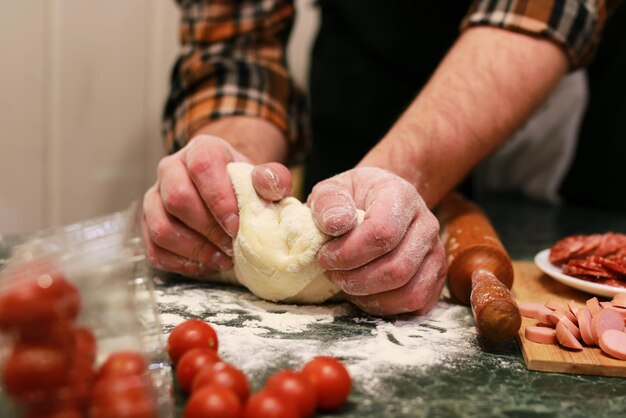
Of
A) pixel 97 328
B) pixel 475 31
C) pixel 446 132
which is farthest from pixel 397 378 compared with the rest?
pixel 475 31

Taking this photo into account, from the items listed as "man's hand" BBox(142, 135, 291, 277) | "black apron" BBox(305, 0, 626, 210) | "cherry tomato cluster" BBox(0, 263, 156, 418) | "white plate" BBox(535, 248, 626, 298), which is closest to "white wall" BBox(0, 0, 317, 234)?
"black apron" BBox(305, 0, 626, 210)

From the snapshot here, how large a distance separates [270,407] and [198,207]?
441 millimetres

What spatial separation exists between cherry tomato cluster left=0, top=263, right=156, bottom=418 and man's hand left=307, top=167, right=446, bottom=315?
353 millimetres

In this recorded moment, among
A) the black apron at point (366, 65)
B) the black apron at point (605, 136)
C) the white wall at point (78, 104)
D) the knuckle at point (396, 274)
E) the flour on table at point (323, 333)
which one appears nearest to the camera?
the flour on table at point (323, 333)

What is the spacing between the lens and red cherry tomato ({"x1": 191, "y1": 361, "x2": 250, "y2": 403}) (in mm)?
595

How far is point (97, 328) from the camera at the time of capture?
59cm

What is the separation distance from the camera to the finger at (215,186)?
0.94m

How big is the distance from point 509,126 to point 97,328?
2.70 ft

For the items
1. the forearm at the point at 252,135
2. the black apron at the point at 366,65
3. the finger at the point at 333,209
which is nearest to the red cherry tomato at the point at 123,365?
the finger at the point at 333,209

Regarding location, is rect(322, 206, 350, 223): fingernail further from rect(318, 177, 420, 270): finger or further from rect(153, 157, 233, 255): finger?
rect(153, 157, 233, 255): finger

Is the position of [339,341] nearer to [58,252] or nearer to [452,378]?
[452,378]

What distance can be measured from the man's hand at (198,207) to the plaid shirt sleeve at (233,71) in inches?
17.7

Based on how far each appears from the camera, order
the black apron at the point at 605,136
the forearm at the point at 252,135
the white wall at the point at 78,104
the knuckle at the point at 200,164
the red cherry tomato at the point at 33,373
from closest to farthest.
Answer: the red cherry tomato at the point at 33,373 < the knuckle at the point at 200,164 < the forearm at the point at 252,135 < the white wall at the point at 78,104 < the black apron at the point at 605,136

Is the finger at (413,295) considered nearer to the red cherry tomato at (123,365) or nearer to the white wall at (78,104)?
the red cherry tomato at (123,365)
